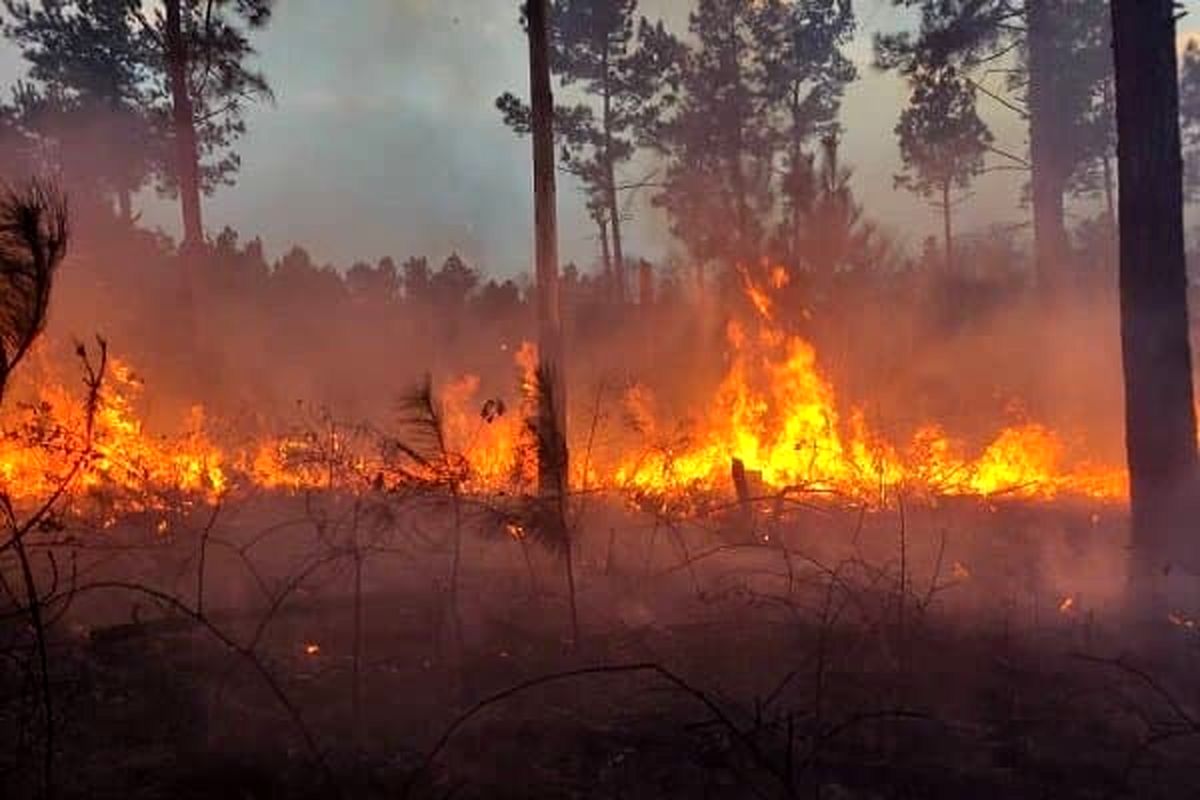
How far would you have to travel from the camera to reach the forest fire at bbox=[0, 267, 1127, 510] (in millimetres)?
12578

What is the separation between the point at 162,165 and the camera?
27531mm

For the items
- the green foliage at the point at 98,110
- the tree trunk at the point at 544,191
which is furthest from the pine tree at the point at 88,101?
the tree trunk at the point at 544,191

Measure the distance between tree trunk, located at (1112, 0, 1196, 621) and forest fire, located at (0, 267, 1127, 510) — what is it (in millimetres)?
4149

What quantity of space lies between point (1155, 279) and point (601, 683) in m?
5.55

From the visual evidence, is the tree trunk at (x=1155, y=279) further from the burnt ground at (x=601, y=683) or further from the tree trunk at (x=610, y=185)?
the tree trunk at (x=610, y=185)

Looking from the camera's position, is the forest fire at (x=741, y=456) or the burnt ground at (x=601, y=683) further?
the forest fire at (x=741, y=456)

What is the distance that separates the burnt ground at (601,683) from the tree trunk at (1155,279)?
966mm

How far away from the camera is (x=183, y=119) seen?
56.3 feet

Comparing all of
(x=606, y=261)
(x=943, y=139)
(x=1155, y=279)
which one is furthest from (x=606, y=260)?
(x=1155, y=279)

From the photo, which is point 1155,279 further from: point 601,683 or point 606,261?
point 606,261

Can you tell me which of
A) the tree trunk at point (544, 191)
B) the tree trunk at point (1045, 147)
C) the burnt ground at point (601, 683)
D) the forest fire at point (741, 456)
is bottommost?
the burnt ground at point (601, 683)

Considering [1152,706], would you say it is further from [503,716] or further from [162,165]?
[162,165]

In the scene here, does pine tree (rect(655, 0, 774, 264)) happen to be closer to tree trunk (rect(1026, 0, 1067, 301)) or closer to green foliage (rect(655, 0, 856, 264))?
green foliage (rect(655, 0, 856, 264))

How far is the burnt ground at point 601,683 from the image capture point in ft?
16.2
